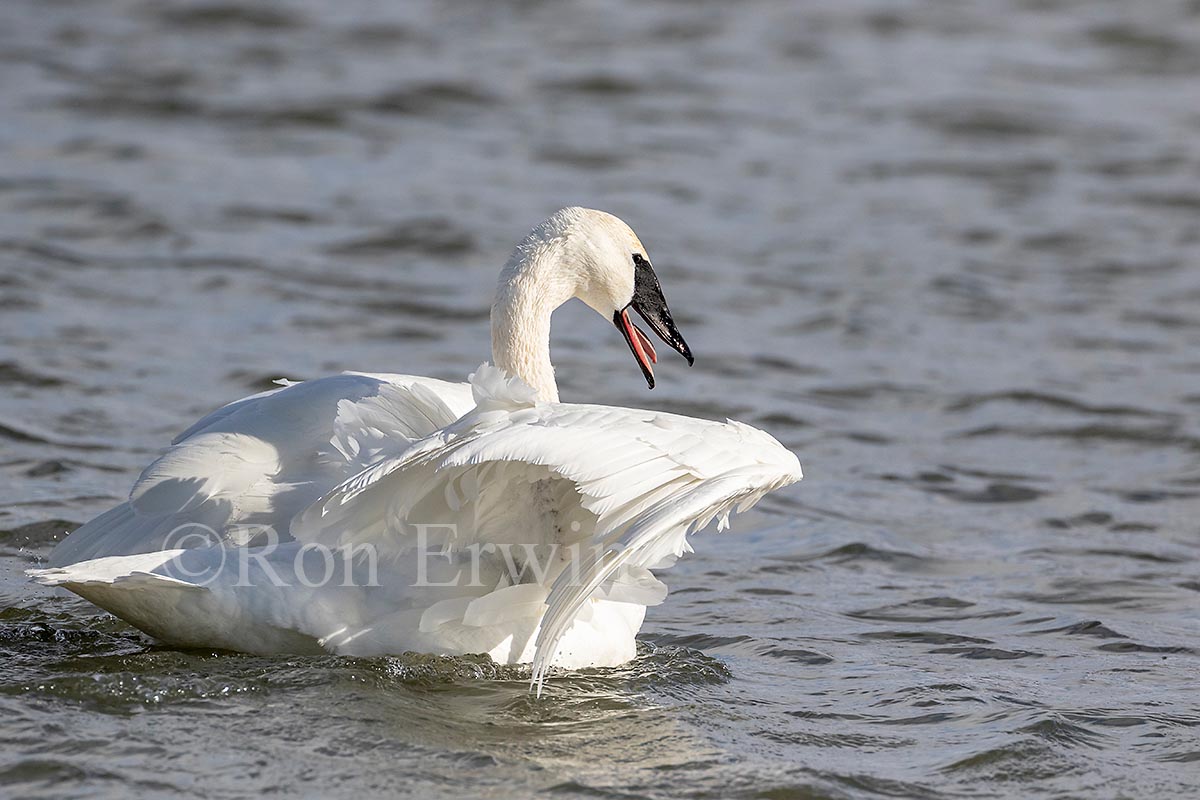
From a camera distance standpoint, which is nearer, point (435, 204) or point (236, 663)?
point (236, 663)

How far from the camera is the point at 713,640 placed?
19.4 feet

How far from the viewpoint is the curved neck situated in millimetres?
5508

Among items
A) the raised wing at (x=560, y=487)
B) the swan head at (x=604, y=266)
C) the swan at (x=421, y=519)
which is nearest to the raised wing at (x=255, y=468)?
the swan at (x=421, y=519)

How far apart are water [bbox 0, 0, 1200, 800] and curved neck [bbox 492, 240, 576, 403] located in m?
1.02

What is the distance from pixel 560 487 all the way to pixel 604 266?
120 cm

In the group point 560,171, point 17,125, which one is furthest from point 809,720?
point 17,125

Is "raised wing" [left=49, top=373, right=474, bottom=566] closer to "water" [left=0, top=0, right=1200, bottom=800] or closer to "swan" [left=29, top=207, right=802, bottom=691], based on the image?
"swan" [left=29, top=207, right=802, bottom=691]

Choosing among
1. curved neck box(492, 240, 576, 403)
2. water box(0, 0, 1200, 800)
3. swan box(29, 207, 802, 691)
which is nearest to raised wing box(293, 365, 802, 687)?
swan box(29, 207, 802, 691)

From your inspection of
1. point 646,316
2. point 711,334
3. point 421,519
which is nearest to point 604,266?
point 646,316

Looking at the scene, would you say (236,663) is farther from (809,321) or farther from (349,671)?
(809,321)

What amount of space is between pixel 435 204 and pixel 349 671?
315 inches

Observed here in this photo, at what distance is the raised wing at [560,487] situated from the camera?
4352 millimetres

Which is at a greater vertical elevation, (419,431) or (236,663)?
(419,431)

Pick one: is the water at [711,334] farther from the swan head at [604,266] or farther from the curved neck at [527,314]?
the swan head at [604,266]
